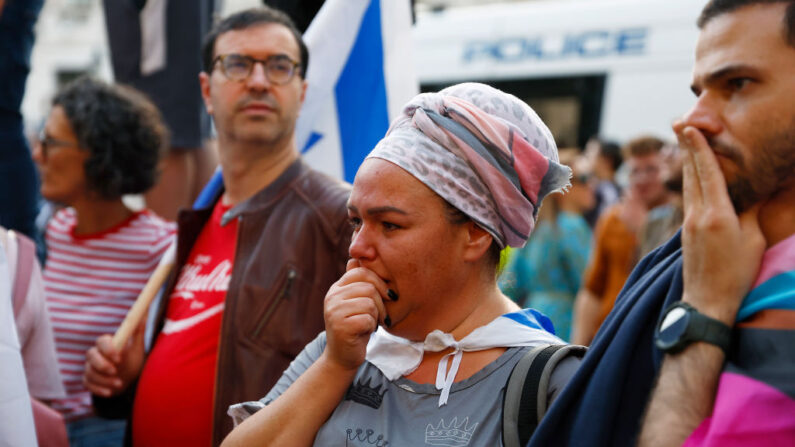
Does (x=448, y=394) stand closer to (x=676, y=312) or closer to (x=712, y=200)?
(x=676, y=312)

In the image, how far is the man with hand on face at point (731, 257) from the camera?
126 cm

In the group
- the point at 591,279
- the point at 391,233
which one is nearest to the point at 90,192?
the point at 391,233

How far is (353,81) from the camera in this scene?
3.50 meters

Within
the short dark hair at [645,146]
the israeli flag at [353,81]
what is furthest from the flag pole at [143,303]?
the short dark hair at [645,146]

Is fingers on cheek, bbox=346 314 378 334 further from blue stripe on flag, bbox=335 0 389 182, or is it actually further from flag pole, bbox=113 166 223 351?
blue stripe on flag, bbox=335 0 389 182

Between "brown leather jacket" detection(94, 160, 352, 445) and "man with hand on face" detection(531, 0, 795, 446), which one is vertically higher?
"man with hand on face" detection(531, 0, 795, 446)

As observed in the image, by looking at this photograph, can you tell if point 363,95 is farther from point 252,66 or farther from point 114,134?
point 114,134

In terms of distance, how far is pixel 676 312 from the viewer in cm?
136

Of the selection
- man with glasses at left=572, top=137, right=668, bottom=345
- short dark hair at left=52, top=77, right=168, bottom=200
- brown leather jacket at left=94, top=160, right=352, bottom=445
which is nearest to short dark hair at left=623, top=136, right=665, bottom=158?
man with glasses at left=572, top=137, right=668, bottom=345

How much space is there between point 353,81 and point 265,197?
899 millimetres

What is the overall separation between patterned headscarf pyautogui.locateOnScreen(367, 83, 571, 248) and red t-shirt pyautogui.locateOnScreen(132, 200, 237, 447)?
3.59 ft

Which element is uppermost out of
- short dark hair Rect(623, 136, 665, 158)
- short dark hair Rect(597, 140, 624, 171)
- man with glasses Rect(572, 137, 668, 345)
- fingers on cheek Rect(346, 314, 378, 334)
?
fingers on cheek Rect(346, 314, 378, 334)

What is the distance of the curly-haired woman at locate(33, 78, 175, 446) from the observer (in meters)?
3.27

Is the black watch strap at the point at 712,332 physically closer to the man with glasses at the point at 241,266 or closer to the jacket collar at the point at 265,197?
the man with glasses at the point at 241,266
